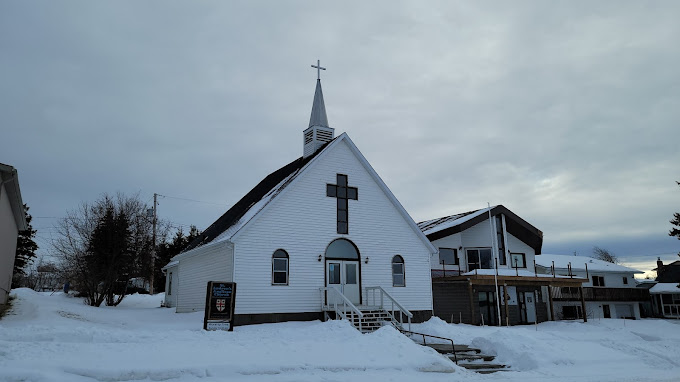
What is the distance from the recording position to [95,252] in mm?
29625

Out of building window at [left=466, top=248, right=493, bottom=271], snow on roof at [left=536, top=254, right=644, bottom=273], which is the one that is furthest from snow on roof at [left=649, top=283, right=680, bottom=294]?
Answer: building window at [left=466, top=248, right=493, bottom=271]

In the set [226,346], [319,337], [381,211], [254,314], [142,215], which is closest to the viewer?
[226,346]

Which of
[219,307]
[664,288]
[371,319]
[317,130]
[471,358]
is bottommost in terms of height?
[471,358]

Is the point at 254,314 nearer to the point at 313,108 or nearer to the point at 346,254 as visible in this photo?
the point at 346,254

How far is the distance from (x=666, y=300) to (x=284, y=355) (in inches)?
1733

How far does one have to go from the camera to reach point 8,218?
23.1m

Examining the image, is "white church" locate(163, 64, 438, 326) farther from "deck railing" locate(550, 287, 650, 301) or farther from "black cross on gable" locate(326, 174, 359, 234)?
"deck railing" locate(550, 287, 650, 301)

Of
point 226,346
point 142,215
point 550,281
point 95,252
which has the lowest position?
point 226,346

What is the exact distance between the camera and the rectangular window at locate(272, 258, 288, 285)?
19953 millimetres

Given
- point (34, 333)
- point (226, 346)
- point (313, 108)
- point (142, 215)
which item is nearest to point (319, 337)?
point (226, 346)

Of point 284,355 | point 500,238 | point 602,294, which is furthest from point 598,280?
point 284,355

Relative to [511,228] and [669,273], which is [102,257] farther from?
[669,273]

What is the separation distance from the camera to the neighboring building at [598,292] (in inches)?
1511

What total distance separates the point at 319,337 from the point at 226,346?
362cm
